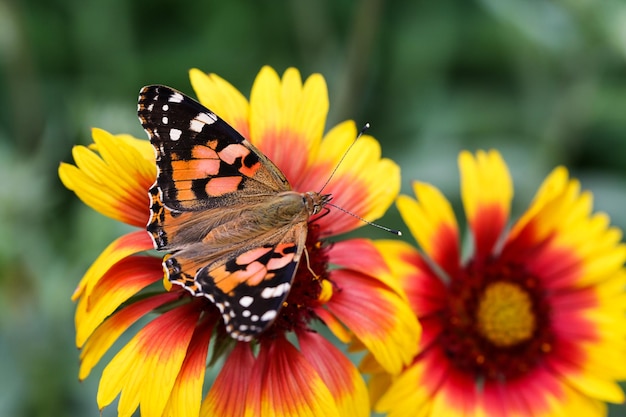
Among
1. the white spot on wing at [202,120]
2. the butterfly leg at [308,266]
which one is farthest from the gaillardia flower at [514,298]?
the white spot on wing at [202,120]

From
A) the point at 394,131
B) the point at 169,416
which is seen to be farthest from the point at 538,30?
the point at 169,416

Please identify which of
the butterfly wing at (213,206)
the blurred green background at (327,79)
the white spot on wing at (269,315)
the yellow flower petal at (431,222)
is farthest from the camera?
the blurred green background at (327,79)

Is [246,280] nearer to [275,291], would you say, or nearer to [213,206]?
[275,291]

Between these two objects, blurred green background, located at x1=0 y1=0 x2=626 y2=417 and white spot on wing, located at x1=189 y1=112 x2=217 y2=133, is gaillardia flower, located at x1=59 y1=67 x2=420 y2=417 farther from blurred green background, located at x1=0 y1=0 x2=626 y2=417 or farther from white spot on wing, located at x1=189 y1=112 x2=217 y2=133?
blurred green background, located at x1=0 y1=0 x2=626 y2=417

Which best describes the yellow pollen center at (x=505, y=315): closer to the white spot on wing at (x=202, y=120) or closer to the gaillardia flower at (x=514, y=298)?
the gaillardia flower at (x=514, y=298)

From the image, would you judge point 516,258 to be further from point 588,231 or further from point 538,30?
point 538,30

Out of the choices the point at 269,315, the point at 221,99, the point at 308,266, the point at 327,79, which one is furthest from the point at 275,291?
the point at 327,79
